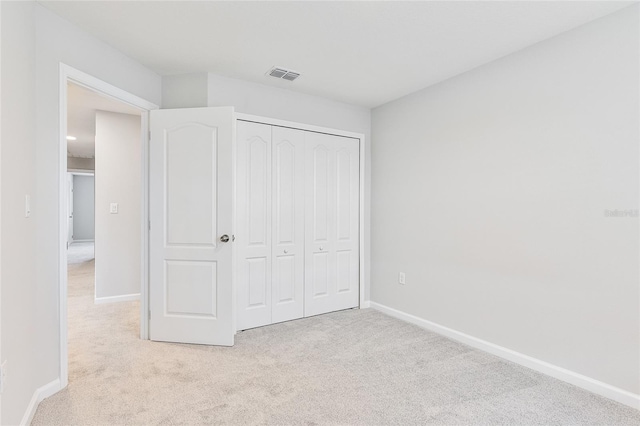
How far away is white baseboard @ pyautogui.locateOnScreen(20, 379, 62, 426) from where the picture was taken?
1811mm

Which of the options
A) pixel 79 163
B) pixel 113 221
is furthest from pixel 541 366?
pixel 79 163

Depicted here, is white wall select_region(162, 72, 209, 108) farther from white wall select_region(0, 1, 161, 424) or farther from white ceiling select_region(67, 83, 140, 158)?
white wall select_region(0, 1, 161, 424)

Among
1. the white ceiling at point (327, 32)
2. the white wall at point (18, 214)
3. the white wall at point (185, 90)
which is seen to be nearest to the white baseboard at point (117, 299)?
the white wall at point (18, 214)

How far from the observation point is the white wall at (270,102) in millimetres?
3131

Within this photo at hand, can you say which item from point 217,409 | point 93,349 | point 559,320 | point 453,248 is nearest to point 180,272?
point 93,349

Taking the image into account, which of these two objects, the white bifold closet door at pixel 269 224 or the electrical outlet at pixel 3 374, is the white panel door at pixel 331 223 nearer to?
the white bifold closet door at pixel 269 224

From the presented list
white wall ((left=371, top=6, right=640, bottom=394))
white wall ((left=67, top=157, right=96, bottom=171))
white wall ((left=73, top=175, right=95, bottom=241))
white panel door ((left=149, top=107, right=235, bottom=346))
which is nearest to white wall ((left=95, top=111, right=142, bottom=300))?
white panel door ((left=149, top=107, right=235, bottom=346))

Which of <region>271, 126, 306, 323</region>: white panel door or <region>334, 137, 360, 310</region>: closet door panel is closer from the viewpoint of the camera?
<region>271, 126, 306, 323</region>: white panel door

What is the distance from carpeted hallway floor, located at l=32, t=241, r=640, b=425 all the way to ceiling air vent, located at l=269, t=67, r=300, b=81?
242 cm

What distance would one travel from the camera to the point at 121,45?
2.60 meters

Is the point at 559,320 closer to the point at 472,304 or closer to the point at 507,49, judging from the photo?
the point at 472,304

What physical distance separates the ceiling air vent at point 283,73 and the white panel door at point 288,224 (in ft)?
1.67

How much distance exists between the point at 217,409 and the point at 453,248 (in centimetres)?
234

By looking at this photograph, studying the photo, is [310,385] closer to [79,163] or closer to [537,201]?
[537,201]
